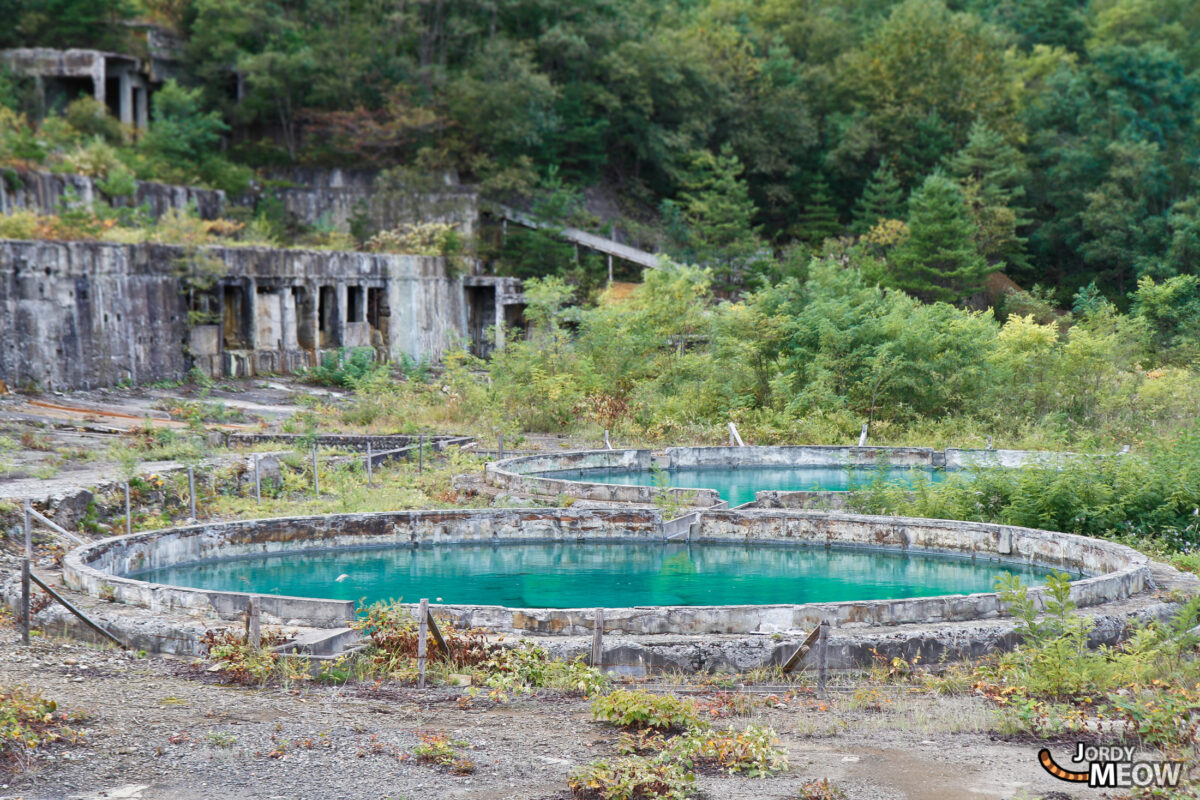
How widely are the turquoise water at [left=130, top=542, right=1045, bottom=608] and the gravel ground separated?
5146 mm

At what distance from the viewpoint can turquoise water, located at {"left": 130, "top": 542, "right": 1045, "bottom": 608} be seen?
15703mm

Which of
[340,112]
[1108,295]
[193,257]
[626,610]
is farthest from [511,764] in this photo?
[1108,295]

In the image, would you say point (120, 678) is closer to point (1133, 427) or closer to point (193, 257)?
point (1133, 427)

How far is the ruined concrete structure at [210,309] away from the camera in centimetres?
2791

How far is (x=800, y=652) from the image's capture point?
10.9m

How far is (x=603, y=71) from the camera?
48.9 meters

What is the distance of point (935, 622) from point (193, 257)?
2560cm

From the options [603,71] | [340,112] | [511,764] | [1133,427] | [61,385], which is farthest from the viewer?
[603,71]

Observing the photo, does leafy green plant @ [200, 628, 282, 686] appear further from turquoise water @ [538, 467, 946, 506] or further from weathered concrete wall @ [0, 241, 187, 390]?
weathered concrete wall @ [0, 241, 187, 390]

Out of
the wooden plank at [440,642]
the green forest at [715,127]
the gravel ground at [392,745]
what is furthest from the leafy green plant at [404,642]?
the green forest at [715,127]

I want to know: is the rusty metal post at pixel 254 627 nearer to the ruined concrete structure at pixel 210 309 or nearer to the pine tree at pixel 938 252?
the ruined concrete structure at pixel 210 309

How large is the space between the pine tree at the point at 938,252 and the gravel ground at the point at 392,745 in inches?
1293

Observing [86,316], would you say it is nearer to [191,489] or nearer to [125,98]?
[191,489]

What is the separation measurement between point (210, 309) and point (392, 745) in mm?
27649
